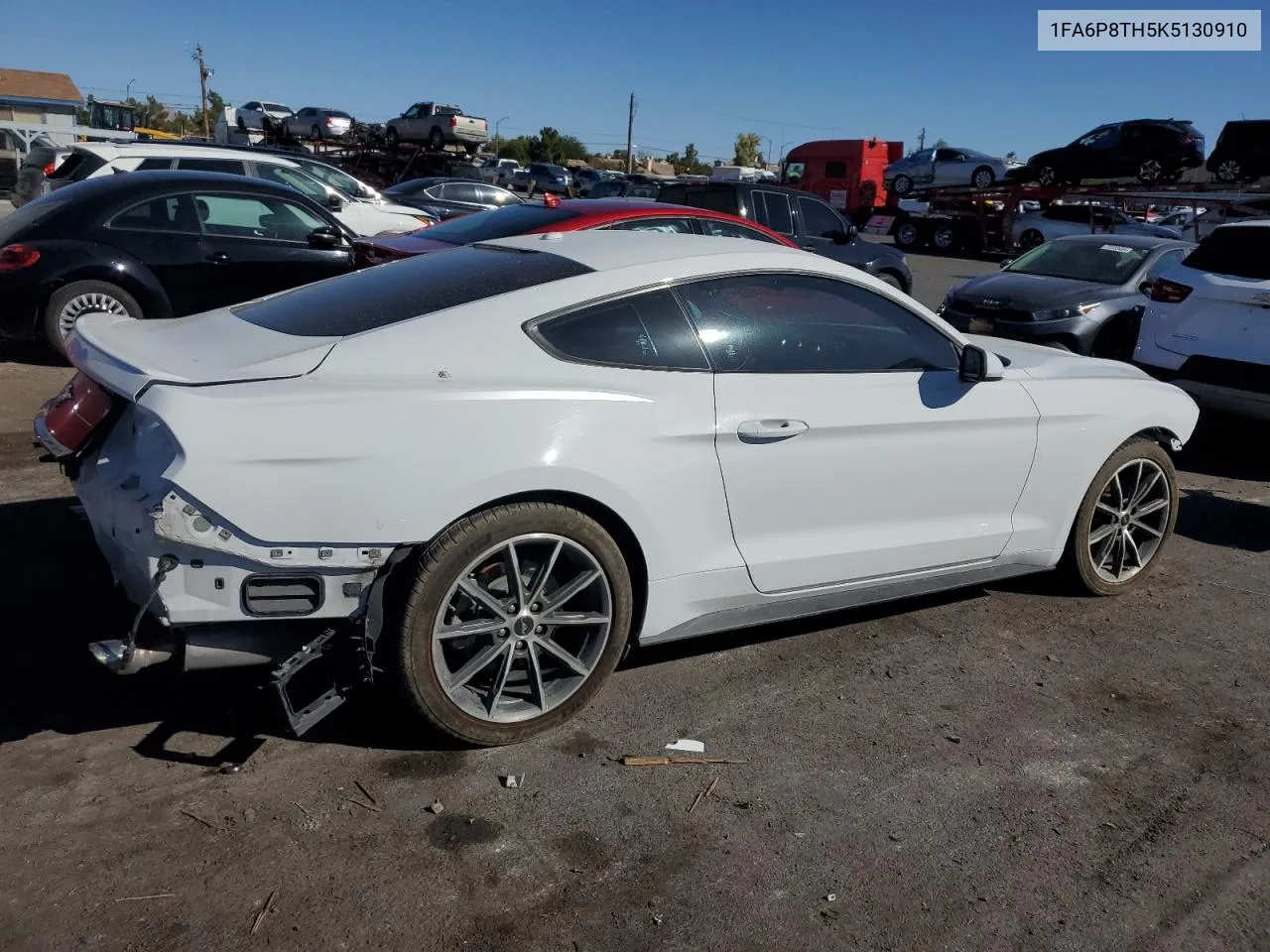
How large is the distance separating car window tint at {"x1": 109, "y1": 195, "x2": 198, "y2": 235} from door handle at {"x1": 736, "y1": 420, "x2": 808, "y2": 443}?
6.10 metres

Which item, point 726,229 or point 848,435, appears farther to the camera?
point 726,229

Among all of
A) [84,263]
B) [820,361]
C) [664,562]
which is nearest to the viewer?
[664,562]

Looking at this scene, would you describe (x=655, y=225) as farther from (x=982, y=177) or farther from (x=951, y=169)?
(x=951, y=169)

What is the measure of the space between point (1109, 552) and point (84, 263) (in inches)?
275

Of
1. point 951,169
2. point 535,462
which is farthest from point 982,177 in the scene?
point 535,462

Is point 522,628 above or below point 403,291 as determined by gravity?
below

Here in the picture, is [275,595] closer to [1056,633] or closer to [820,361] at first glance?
[820,361]

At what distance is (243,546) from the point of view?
287cm

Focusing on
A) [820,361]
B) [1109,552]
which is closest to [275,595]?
[820,361]

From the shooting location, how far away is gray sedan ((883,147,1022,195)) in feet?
104

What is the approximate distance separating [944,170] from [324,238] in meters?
28.2

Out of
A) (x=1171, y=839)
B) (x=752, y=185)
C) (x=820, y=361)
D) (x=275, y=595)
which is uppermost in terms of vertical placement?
(x=752, y=185)

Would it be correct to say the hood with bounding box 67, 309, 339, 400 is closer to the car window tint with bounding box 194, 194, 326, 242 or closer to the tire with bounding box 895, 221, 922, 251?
the car window tint with bounding box 194, 194, 326, 242

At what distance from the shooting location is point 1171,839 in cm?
314
